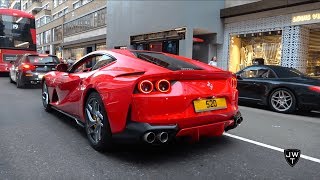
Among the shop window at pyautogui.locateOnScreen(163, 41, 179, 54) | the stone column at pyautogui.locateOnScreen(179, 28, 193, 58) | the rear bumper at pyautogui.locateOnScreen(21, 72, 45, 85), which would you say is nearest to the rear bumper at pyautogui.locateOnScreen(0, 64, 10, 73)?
the rear bumper at pyautogui.locateOnScreen(21, 72, 45, 85)

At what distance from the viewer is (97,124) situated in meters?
4.32

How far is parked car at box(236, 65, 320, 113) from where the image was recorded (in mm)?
7797

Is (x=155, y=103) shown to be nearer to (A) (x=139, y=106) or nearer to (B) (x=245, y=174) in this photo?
(A) (x=139, y=106)

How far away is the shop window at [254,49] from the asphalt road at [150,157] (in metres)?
10.8

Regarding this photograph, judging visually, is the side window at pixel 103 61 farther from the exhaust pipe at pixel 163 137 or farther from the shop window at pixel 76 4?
the shop window at pixel 76 4

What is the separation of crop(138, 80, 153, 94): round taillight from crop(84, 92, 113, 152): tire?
637 millimetres

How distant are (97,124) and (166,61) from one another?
1.20 m

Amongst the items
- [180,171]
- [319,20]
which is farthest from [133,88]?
[319,20]

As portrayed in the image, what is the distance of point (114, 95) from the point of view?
3.90 m

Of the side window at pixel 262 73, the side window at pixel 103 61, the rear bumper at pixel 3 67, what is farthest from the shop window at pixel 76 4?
the side window at pixel 103 61

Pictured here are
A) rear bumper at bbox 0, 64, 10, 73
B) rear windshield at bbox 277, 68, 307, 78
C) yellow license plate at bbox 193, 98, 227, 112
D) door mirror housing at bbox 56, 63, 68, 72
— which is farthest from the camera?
rear bumper at bbox 0, 64, 10, 73

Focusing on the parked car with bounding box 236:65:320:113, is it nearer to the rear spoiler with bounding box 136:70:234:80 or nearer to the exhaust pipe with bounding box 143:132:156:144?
the rear spoiler with bounding box 136:70:234:80

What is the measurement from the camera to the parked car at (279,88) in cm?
780

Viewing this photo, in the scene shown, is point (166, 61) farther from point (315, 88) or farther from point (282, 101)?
point (282, 101)
